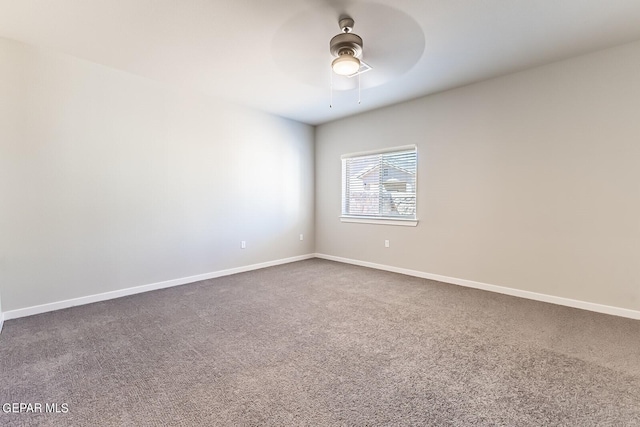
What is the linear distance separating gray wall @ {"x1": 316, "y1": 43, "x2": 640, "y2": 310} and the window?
0.56ft

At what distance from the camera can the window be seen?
14.3 feet

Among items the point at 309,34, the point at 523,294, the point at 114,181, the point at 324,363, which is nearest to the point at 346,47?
the point at 309,34

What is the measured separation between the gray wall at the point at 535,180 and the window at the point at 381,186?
0.17 meters

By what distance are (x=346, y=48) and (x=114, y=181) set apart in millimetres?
2978

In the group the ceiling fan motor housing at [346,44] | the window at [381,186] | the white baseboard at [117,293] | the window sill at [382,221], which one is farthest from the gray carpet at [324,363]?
the ceiling fan motor housing at [346,44]

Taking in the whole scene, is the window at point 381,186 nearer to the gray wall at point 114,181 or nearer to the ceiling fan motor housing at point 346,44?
the gray wall at point 114,181

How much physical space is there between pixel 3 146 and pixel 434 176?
4846mm

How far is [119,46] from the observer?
2768mm

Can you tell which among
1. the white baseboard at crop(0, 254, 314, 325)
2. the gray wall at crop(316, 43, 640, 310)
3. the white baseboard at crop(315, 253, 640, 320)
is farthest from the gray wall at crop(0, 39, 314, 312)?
the gray wall at crop(316, 43, 640, 310)

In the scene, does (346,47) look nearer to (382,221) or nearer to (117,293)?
(382,221)

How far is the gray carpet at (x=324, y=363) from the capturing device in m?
1.49

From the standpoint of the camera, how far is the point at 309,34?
2.51 metres

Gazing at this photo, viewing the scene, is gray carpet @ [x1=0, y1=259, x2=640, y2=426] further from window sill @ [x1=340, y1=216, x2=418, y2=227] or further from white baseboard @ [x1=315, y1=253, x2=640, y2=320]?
window sill @ [x1=340, y1=216, x2=418, y2=227]

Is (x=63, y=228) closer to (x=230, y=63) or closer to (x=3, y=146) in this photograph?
(x=3, y=146)
